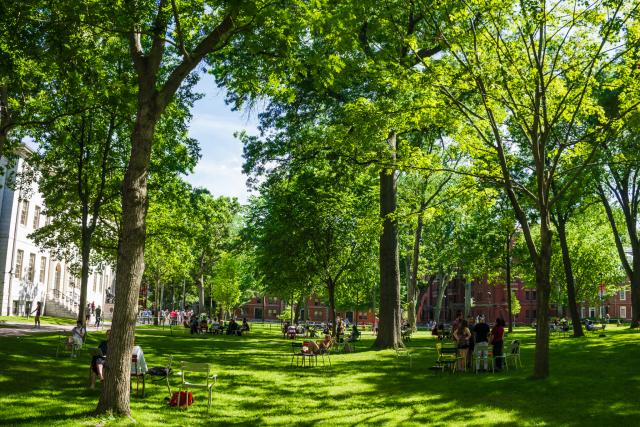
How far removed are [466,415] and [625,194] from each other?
30.7 metres

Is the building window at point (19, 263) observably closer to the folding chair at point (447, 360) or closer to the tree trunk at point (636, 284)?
the folding chair at point (447, 360)

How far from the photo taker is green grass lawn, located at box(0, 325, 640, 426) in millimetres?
10734

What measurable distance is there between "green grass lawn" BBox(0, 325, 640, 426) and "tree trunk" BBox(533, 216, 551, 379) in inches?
16.7

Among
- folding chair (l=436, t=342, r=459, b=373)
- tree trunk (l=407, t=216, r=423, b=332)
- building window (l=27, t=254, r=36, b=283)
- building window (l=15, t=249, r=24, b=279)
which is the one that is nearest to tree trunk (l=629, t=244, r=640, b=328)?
tree trunk (l=407, t=216, r=423, b=332)

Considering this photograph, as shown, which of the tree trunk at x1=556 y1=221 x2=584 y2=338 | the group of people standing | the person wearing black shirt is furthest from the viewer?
the tree trunk at x1=556 y1=221 x2=584 y2=338

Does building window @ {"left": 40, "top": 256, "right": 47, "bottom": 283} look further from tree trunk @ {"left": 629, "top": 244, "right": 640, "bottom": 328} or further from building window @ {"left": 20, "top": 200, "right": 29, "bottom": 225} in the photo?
tree trunk @ {"left": 629, "top": 244, "right": 640, "bottom": 328}

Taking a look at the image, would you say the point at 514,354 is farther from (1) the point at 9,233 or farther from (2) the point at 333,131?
(1) the point at 9,233

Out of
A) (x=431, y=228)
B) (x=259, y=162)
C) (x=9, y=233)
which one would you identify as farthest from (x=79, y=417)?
(x=431, y=228)

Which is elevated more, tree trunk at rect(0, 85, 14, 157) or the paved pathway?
tree trunk at rect(0, 85, 14, 157)

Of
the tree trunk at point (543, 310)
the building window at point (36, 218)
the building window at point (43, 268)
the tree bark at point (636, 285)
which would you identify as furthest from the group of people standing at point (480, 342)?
the building window at point (43, 268)

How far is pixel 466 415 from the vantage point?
11.2 m

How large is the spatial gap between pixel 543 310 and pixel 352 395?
18.5ft

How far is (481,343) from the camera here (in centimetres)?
1755

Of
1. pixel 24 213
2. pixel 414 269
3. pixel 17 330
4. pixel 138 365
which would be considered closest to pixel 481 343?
pixel 138 365
